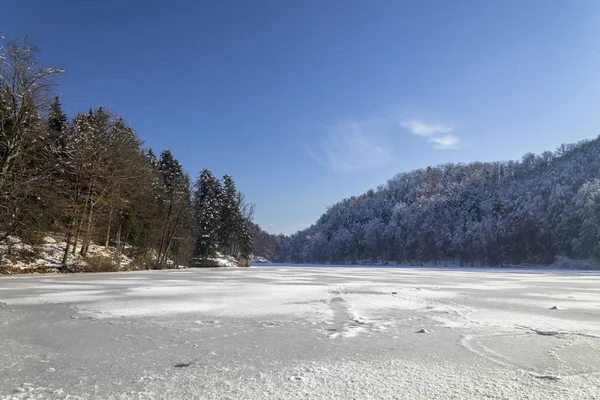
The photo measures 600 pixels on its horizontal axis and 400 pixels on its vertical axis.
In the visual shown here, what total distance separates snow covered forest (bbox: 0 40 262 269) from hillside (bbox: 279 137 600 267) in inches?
2491

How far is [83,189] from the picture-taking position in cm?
2972

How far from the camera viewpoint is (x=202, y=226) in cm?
5125

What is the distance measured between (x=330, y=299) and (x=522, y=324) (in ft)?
16.1

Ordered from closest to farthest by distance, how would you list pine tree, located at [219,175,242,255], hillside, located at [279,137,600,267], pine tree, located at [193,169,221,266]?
pine tree, located at [193,169,221,266] < pine tree, located at [219,175,242,255] < hillside, located at [279,137,600,267]

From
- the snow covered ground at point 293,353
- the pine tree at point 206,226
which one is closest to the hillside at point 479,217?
the pine tree at point 206,226

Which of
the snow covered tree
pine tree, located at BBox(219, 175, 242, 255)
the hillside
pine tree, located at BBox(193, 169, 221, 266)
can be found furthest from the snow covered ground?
the hillside

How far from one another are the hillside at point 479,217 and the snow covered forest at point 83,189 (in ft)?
208

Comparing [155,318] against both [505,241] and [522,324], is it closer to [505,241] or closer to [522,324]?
[522,324]

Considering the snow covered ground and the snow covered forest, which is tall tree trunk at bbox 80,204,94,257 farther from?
the snow covered ground

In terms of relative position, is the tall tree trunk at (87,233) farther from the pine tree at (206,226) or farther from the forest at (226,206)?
the pine tree at (206,226)

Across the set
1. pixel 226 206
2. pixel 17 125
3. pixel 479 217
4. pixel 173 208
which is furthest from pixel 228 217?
pixel 479 217

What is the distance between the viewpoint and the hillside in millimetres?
75312

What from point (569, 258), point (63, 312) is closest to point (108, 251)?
point (63, 312)

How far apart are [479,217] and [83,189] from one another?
96.5 metres
